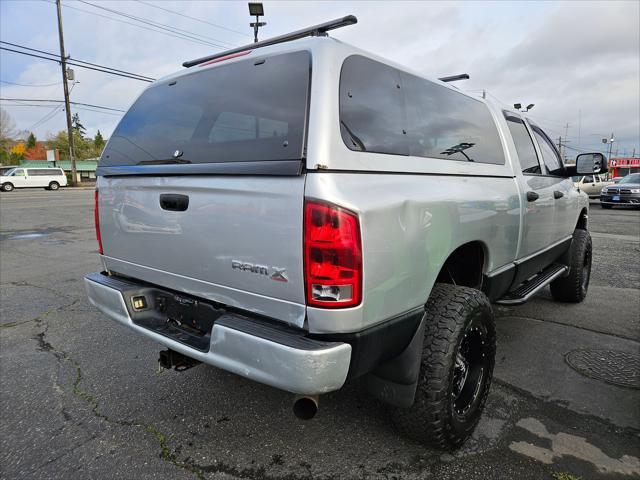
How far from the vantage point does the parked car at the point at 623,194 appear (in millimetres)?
18281

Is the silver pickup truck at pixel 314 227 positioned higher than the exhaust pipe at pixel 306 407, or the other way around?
the silver pickup truck at pixel 314 227

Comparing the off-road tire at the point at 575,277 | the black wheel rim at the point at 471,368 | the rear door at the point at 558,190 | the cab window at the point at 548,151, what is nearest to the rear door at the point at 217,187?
the black wheel rim at the point at 471,368

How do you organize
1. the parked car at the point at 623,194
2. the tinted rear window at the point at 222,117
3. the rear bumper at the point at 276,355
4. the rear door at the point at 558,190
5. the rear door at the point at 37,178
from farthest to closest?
the rear door at the point at 37,178 < the parked car at the point at 623,194 < the rear door at the point at 558,190 < the tinted rear window at the point at 222,117 < the rear bumper at the point at 276,355

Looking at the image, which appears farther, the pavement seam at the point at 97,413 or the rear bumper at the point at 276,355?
the pavement seam at the point at 97,413

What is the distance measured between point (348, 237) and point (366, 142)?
0.50m

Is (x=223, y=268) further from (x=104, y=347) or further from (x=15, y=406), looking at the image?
(x=104, y=347)

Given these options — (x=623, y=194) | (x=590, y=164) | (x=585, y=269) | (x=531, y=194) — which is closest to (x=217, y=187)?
(x=531, y=194)

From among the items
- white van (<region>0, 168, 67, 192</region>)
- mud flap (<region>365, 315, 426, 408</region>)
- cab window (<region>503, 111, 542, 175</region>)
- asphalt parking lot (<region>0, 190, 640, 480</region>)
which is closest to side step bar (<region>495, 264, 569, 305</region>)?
asphalt parking lot (<region>0, 190, 640, 480</region>)

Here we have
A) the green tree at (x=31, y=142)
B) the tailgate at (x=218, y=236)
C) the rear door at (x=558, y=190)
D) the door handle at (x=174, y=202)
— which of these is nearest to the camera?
the tailgate at (x=218, y=236)

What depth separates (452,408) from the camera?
229cm

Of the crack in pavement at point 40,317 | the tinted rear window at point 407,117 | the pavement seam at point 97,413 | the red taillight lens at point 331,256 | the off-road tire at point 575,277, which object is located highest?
the tinted rear window at point 407,117

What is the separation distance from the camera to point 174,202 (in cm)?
229

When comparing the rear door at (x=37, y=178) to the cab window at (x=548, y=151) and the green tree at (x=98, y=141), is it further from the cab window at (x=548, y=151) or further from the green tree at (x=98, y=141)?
the green tree at (x=98, y=141)

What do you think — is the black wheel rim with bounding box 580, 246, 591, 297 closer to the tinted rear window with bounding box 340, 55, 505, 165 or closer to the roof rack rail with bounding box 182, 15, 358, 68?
the tinted rear window with bounding box 340, 55, 505, 165
